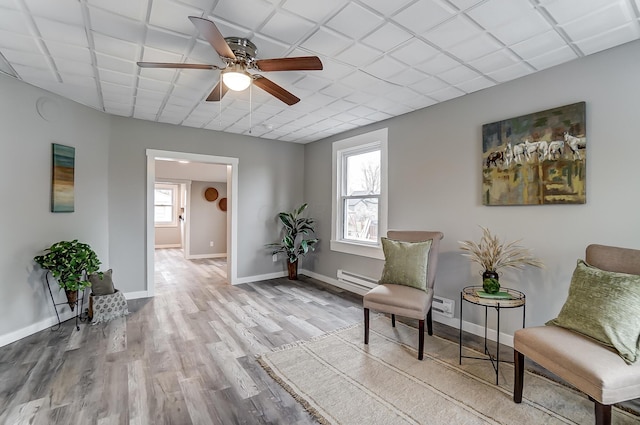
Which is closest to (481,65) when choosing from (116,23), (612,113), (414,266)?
(612,113)

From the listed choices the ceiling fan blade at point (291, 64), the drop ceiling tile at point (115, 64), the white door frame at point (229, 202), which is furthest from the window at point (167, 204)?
the ceiling fan blade at point (291, 64)

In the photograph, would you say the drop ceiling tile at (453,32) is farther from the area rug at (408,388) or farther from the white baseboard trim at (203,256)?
the white baseboard trim at (203,256)

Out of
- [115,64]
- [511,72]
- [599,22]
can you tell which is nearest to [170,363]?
[115,64]

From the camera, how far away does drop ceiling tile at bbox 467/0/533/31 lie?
1.77 meters

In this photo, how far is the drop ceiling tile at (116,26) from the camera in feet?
6.11

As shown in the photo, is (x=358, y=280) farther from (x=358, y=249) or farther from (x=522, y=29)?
(x=522, y=29)

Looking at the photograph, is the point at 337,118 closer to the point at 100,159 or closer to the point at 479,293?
the point at 479,293

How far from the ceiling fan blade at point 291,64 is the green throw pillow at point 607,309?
2192 millimetres

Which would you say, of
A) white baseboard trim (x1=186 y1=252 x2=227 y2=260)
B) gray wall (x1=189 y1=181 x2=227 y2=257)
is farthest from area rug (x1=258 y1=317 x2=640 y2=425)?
gray wall (x1=189 y1=181 x2=227 y2=257)

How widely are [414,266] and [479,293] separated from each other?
0.64 m

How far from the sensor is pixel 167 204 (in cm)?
952

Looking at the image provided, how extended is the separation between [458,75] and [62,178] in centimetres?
419

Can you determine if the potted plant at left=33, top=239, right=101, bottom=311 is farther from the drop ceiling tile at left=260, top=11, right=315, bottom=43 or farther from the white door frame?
the drop ceiling tile at left=260, top=11, right=315, bottom=43

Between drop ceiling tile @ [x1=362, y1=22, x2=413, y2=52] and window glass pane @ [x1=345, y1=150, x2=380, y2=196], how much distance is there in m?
2.18
